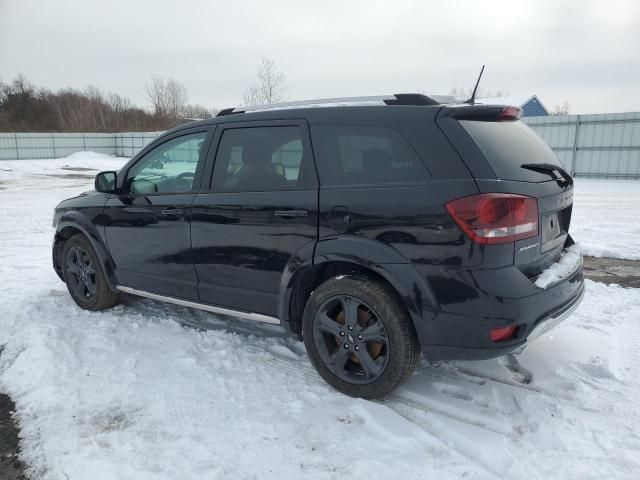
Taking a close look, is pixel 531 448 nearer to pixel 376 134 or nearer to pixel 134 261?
pixel 376 134

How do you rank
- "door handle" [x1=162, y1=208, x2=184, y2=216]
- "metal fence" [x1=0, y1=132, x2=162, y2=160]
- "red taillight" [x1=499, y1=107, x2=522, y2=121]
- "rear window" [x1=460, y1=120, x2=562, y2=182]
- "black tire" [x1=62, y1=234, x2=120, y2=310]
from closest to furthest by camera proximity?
"rear window" [x1=460, y1=120, x2=562, y2=182] < "red taillight" [x1=499, y1=107, x2=522, y2=121] < "door handle" [x1=162, y1=208, x2=184, y2=216] < "black tire" [x1=62, y1=234, x2=120, y2=310] < "metal fence" [x1=0, y1=132, x2=162, y2=160]

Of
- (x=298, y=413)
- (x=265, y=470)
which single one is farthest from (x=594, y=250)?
(x=265, y=470)

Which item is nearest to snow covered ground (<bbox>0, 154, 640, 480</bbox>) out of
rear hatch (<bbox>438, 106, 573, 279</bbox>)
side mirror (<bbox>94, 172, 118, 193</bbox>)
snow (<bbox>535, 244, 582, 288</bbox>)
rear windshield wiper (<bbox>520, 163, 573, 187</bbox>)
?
snow (<bbox>535, 244, 582, 288</bbox>)

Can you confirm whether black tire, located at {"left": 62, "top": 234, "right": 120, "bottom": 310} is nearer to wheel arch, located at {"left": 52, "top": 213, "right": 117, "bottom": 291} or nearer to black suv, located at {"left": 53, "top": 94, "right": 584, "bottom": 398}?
wheel arch, located at {"left": 52, "top": 213, "right": 117, "bottom": 291}

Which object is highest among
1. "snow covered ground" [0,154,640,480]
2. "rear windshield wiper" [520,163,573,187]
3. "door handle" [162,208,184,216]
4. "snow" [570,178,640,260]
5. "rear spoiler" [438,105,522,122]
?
"rear spoiler" [438,105,522,122]

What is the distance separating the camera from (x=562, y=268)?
120 inches

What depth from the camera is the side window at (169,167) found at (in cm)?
393

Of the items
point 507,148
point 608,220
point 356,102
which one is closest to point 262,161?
point 356,102

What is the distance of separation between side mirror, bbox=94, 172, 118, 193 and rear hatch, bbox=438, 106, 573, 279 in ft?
9.71

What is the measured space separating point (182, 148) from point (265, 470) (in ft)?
8.67

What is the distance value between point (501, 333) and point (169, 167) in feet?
9.24

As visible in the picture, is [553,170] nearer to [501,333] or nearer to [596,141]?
[501,333]

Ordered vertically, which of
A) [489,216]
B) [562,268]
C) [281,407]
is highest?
[489,216]

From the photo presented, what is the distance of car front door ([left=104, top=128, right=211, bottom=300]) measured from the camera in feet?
12.8
